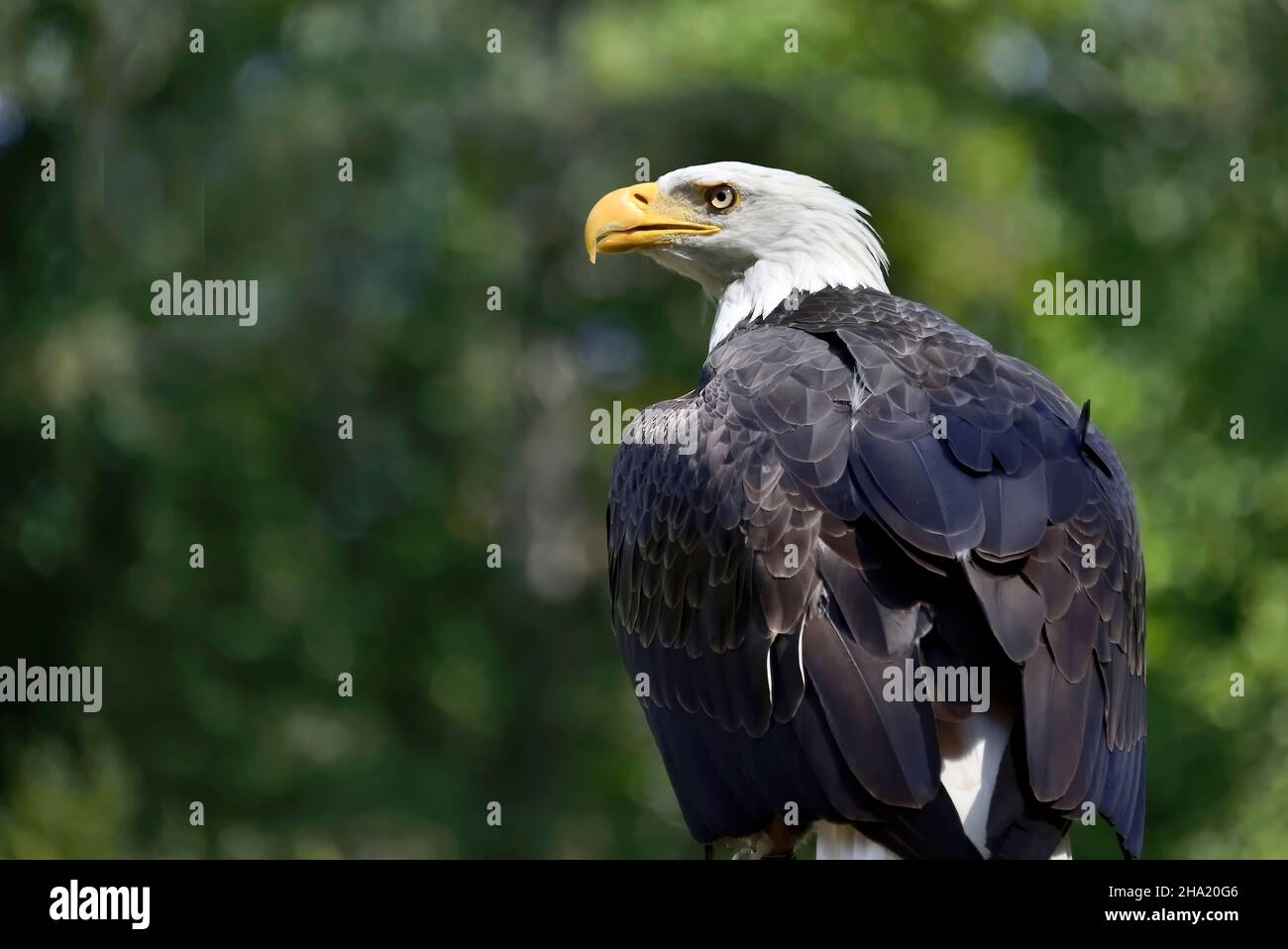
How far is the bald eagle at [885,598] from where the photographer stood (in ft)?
15.8

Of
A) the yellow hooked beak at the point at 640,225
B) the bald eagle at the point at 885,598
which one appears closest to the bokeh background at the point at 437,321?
the yellow hooked beak at the point at 640,225

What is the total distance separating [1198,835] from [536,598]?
20.6ft

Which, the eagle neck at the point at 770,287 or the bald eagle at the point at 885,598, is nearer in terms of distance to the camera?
the bald eagle at the point at 885,598

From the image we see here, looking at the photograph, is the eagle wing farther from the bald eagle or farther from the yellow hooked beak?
the yellow hooked beak

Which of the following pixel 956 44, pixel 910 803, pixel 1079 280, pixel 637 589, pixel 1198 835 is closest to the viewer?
pixel 910 803

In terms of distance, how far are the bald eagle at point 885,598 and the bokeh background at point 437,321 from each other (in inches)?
389

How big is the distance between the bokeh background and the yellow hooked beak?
8.65m

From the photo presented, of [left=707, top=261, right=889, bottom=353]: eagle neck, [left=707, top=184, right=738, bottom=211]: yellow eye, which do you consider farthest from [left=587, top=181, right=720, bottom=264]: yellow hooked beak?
[left=707, top=261, right=889, bottom=353]: eagle neck

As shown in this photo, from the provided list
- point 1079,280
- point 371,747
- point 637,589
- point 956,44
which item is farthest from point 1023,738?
point 956,44

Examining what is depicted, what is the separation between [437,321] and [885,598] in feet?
43.5

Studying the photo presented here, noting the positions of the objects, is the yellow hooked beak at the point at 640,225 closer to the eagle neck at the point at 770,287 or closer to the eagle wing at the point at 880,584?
the eagle neck at the point at 770,287

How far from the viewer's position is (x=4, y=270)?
1730 cm

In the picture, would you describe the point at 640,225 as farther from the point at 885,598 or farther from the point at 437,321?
the point at 437,321

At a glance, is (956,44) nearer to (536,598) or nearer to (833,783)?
(536,598)
